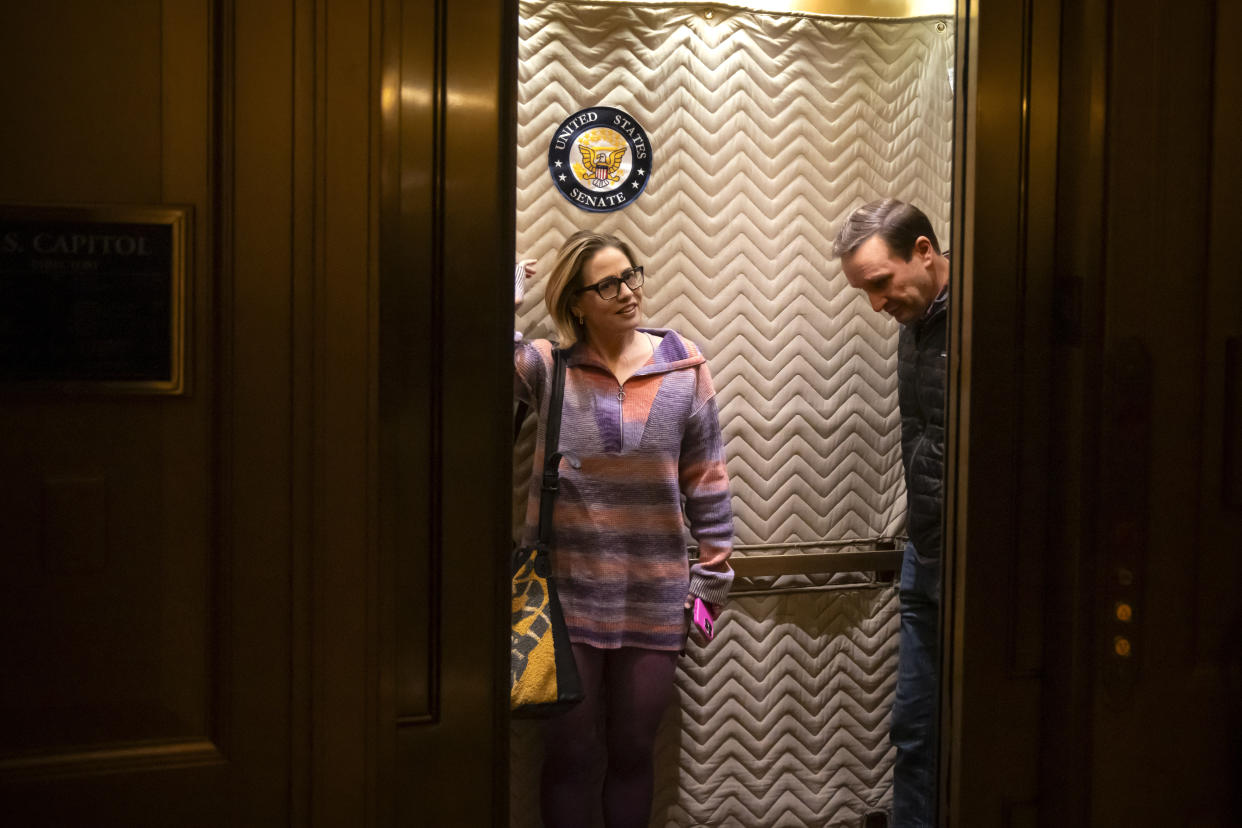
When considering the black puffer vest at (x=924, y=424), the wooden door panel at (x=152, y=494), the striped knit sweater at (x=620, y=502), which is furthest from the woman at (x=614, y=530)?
the wooden door panel at (x=152, y=494)

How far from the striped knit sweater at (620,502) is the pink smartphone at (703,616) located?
0.07ft

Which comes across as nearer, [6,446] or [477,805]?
[6,446]

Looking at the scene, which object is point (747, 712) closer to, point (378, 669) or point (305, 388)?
point (378, 669)

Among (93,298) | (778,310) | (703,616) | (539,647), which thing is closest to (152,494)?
(93,298)

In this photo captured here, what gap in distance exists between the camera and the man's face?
2127 millimetres

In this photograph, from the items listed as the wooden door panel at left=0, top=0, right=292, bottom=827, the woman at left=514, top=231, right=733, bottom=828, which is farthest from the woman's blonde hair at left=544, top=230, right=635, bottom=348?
the wooden door panel at left=0, top=0, right=292, bottom=827

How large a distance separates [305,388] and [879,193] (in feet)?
5.72

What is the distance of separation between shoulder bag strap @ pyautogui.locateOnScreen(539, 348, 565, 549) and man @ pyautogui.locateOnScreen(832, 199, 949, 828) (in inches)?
28.9

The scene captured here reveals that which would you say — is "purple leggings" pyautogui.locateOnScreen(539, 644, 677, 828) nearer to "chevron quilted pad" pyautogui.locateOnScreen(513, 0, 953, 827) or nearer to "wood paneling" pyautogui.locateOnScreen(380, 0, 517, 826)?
"chevron quilted pad" pyautogui.locateOnScreen(513, 0, 953, 827)

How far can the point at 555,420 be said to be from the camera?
2.04m

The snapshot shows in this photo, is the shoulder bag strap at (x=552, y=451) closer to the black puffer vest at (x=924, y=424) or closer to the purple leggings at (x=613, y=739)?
the purple leggings at (x=613, y=739)

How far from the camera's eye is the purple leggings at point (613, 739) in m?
2.03

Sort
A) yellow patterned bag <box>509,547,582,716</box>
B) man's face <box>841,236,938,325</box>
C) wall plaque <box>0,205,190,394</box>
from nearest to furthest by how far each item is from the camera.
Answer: wall plaque <box>0,205,190,394</box> < yellow patterned bag <box>509,547,582,716</box> < man's face <box>841,236,938,325</box>

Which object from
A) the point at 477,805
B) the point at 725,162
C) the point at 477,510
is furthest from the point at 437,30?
the point at 725,162
